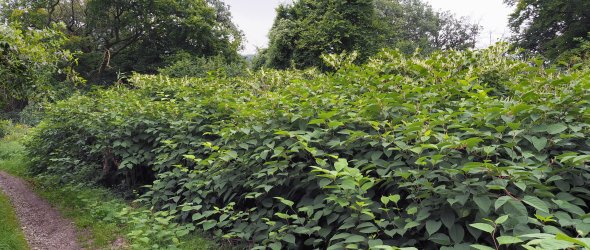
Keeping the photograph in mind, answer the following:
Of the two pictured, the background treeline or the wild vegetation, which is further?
the background treeline

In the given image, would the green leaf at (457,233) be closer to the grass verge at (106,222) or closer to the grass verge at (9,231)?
the grass verge at (106,222)

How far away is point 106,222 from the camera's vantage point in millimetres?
4730

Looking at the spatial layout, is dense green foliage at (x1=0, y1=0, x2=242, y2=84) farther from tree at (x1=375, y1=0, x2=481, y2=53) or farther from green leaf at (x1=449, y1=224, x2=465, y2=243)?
green leaf at (x1=449, y1=224, x2=465, y2=243)

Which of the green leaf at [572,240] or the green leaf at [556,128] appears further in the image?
the green leaf at [556,128]

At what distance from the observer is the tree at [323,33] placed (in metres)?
11.0

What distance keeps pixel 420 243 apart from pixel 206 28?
2582 cm

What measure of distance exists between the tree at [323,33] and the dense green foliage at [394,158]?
223 inches

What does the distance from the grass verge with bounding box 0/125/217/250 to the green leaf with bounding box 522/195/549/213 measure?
270 cm

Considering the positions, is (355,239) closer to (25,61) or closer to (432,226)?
(432,226)

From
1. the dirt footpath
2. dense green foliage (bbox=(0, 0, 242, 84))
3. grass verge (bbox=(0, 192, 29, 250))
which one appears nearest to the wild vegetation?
the dirt footpath

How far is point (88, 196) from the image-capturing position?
18.9 ft

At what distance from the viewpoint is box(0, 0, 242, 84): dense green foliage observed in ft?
83.9

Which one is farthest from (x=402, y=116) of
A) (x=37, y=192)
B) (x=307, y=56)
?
(x=307, y=56)

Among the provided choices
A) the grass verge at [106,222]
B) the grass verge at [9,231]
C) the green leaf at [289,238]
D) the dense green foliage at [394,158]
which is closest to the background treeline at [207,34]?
the dense green foliage at [394,158]
